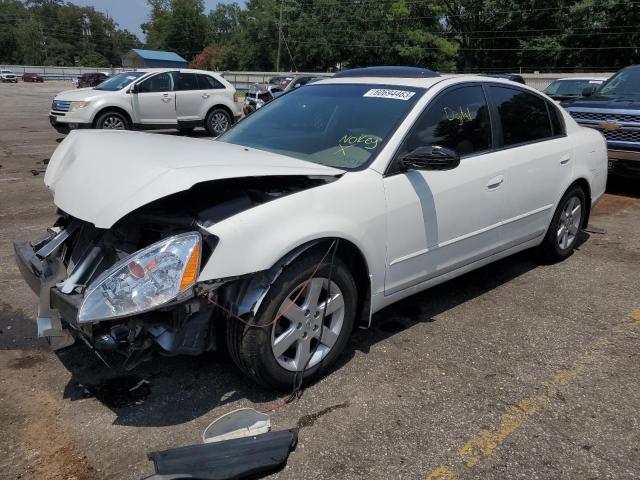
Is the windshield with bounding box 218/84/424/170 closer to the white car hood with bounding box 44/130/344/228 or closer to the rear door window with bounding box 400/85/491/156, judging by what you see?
the rear door window with bounding box 400/85/491/156

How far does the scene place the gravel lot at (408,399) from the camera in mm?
2605

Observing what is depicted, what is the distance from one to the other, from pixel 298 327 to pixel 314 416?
1.54 ft

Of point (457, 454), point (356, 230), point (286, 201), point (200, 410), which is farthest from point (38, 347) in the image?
point (457, 454)

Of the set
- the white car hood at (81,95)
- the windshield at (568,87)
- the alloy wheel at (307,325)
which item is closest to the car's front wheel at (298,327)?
the alloy wheel at (307,325)

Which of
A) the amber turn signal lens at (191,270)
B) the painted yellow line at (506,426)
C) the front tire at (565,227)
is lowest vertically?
the painted yellow line at (506,426)

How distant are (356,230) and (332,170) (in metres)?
0.38

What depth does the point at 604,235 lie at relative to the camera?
6426 millimetres

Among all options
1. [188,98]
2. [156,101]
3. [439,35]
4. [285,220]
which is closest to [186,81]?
[188,98]

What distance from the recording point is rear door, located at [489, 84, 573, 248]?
14.2ft

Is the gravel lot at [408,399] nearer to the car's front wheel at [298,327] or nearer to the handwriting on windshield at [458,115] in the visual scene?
the car's front wheel at [298,327]

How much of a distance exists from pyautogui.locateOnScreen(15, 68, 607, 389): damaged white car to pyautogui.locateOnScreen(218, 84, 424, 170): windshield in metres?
0.01

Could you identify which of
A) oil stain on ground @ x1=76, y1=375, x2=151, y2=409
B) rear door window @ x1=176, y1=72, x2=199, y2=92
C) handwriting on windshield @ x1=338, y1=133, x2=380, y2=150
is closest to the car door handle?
handwriting on windshield @ x1=338, y1=133, x2=380, y2=150

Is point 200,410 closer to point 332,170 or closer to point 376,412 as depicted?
point 376,412

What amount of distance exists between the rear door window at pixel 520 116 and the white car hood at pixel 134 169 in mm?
1792
